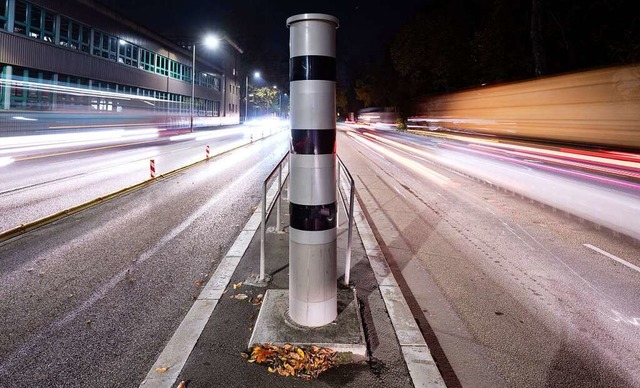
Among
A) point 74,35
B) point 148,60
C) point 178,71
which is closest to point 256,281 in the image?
point 74,35

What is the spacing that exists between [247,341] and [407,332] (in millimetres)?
1423

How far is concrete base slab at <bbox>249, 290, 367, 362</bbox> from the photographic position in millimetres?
3650

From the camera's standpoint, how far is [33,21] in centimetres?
2662

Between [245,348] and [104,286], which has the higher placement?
[104,286]

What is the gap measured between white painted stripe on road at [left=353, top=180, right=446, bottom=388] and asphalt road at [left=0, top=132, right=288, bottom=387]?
205cm

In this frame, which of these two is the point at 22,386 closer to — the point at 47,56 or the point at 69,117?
the point at 69,117

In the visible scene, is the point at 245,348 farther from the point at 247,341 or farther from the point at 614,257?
the point at 614,257

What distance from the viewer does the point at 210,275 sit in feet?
18.3

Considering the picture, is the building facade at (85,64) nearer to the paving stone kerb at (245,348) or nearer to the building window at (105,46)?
the building window at (105,46)

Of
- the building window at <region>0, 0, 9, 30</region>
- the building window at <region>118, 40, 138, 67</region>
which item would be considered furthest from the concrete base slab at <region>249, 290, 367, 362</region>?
the building window at <region>118, 40, 138, 67</region>

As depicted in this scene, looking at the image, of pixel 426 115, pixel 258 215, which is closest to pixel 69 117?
pixel 258 215

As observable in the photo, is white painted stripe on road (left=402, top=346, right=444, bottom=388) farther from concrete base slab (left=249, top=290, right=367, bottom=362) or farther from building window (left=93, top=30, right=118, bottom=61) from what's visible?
building window (left=93, top=30, right=118, bottom=61)

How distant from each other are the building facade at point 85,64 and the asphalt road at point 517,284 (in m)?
21.4

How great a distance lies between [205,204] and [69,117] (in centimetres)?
2020
